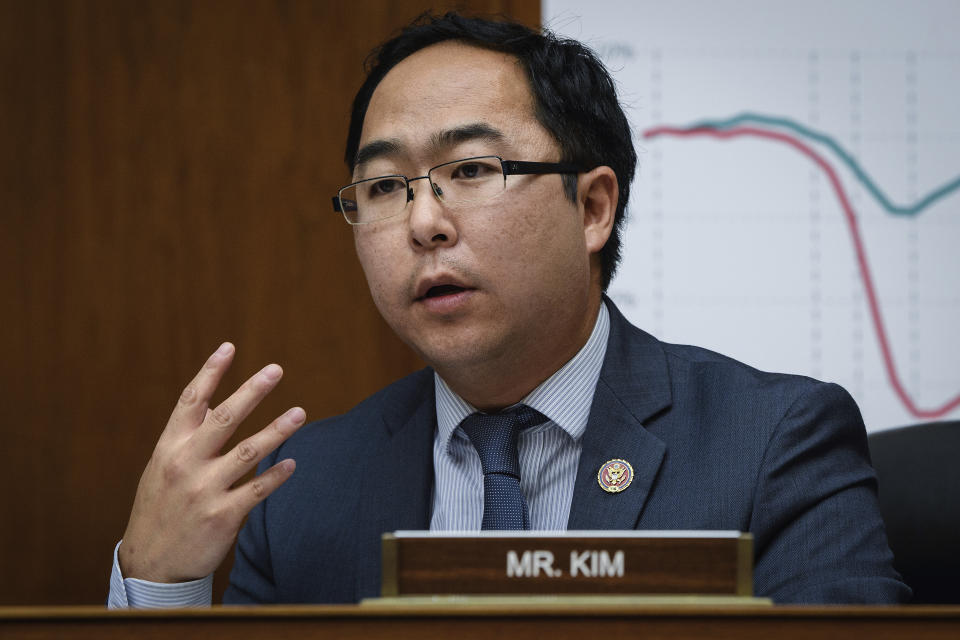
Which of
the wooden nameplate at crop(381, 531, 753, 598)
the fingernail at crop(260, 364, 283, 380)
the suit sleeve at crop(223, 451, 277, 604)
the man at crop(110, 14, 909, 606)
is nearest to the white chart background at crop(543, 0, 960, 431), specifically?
the man at crop(110, 14, 909, 606)

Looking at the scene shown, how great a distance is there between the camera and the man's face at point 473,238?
1251mm

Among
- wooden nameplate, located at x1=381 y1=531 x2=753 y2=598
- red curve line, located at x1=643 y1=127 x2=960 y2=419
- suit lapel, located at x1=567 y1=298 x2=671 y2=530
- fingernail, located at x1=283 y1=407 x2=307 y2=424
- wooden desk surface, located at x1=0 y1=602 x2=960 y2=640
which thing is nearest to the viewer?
wooden desk surface, located at x1=0 y1=602 x2=960 y2=640

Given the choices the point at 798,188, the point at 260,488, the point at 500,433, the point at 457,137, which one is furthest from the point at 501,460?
the point at 798,188

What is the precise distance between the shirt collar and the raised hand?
0.39 m

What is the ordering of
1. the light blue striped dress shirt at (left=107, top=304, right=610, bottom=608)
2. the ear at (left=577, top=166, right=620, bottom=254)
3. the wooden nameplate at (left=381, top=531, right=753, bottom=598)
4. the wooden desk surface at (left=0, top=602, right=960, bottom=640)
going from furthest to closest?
the ear at (left=577, top=166, right=620, bottom=254) → the light blue striped dress shirt at (left=107, top=304, right=610, bottom=608) → the wooden nameplate at (left=381, top=531, right=753, bottom=598) → the wooden desk surface at (left=0, top=602, right=960, bottom=640)

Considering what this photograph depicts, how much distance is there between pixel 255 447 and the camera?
3.55 ft

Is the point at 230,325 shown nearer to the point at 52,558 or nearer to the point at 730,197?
the point at 52,558

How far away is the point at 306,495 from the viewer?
1.48 m

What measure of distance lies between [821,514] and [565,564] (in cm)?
62

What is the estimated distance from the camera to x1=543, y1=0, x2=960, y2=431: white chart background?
6.57ft

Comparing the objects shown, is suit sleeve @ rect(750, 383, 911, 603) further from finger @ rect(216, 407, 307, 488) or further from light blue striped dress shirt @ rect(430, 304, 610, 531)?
finger @ rect(216, 407, 307, 488)

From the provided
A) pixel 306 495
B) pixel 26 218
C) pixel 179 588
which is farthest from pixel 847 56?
pixel 26 218

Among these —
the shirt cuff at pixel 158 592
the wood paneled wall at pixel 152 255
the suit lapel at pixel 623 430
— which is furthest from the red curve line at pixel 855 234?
the shirt cuff at pixel 158 592

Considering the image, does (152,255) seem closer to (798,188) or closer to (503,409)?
(503,409)
